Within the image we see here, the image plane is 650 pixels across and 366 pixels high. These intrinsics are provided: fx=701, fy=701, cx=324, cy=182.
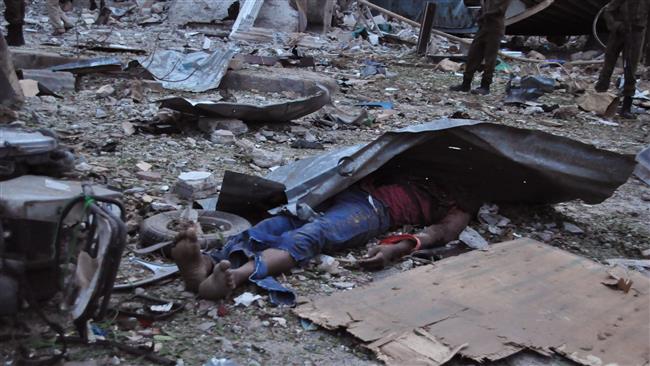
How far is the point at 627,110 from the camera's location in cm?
829

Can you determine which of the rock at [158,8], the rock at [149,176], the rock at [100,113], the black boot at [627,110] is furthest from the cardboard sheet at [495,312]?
the rock at [158,8]

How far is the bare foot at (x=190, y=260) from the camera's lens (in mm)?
2625

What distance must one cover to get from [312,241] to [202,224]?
25.0 inches

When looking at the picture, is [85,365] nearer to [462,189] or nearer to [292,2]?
[462,189]

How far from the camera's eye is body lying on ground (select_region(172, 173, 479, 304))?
8.91 ft

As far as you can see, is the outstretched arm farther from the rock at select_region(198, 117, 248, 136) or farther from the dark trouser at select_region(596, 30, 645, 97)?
the dark trouser at select_region(596, 30, 645, 97)

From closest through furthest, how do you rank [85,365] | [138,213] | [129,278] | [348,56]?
[85,365] < [129,278] < [138,213] < [348,56]

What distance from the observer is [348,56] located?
11453mm

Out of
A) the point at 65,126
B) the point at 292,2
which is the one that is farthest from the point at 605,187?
the point at 292,2

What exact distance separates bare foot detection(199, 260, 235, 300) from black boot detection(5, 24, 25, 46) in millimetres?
7128

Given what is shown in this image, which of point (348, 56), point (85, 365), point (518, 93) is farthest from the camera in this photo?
point (348, 56)

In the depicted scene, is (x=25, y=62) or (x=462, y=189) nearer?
(x=462, y=189)

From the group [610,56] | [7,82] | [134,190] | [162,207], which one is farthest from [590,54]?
[162,207]

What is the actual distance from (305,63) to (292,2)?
4.31m
